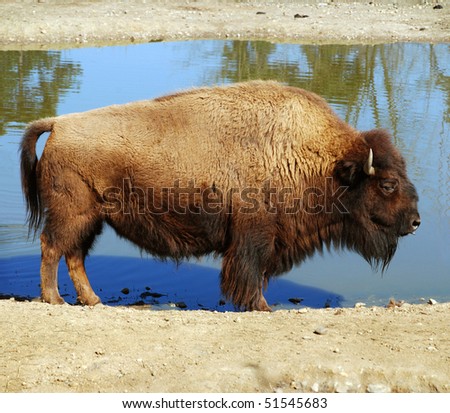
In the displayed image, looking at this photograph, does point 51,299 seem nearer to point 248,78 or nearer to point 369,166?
point 369,166

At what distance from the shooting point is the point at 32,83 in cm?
1680

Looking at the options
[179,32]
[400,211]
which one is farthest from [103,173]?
[179,32]

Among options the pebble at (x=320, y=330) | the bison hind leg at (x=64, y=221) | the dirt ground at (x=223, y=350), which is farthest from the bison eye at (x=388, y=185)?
the bison hind leg at (x=64, y=221)

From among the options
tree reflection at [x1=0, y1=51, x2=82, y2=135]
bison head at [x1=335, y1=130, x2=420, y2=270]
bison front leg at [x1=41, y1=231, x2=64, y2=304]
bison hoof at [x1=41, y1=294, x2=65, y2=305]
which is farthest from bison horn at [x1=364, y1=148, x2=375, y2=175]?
tree reflection at [x1=0, y1=51, x2=82, y2=135]

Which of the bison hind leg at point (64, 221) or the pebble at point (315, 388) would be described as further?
the bison hind leg at point (64, 221)

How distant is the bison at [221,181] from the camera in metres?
7.18

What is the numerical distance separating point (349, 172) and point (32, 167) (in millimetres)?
2951

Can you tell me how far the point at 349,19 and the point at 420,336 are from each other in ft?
71.3

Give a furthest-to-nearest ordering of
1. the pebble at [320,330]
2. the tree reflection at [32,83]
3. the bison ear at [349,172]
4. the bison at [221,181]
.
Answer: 1. the tree reflection at [32,83]
2. the bison ear at [349,172]
3. the bison at [221,181]
4. the pebble at [320,330]

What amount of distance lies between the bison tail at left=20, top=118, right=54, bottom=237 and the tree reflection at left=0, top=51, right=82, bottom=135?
18.7 feet

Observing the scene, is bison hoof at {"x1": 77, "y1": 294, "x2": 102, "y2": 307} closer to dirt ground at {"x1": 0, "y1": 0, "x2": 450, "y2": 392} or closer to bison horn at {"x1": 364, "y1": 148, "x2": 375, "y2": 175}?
dirt ground at {"x1": 0, "y1": 0, "x2": 450, "y2": 392}

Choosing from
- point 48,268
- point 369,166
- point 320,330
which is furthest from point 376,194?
point 48,268

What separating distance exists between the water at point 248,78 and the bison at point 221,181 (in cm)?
83

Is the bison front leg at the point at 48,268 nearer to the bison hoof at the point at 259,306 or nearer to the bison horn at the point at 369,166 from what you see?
the bison hoof at the point at 259,306
